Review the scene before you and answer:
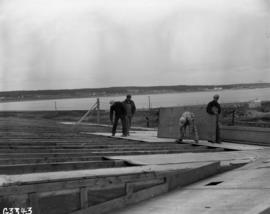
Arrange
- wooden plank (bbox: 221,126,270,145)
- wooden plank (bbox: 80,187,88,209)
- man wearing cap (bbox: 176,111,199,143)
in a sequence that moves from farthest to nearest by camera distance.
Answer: man wearing cap (bbox: 176,111,199,143) < wooden plank (bbox: 221,126,270,145) < wooden plank (bbox: 80,187,88,209)

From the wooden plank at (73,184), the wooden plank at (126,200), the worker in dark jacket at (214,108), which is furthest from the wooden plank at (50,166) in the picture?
the worker in dark jacket at (214,108)

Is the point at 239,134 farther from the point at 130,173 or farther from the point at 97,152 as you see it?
the point at 130,173

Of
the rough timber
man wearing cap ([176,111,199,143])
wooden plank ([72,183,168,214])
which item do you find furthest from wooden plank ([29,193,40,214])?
man wearing cap ([176,111,199,143])

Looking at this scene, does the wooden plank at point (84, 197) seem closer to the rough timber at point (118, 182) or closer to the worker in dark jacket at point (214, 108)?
the rough timber at point (118, 182)

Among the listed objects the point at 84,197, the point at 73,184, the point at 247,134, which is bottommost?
the point at 84,197

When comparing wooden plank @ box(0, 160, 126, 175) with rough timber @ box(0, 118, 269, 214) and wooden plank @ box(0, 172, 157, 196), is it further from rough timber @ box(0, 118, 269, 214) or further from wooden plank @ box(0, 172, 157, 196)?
wooden plank @ box(0, 172, 157, 196)

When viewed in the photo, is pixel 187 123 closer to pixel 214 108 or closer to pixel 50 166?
pixel 214 108

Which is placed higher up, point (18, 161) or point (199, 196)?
point (18, 161)

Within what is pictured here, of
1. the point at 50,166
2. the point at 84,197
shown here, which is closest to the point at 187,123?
→ the point at 50,166

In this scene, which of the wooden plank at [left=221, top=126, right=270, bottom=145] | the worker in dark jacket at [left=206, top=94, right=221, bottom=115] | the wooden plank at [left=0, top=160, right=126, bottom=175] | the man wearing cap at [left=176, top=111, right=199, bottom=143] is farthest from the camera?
the worker in dark jacket at [left=206, top=94, right=221, bottom=115]

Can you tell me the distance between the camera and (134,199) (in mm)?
7359

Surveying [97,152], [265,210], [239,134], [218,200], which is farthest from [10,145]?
[239,134]

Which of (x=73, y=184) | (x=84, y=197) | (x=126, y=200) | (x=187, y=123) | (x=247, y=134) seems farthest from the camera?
(x=247, y=134)

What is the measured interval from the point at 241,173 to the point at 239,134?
665cm
